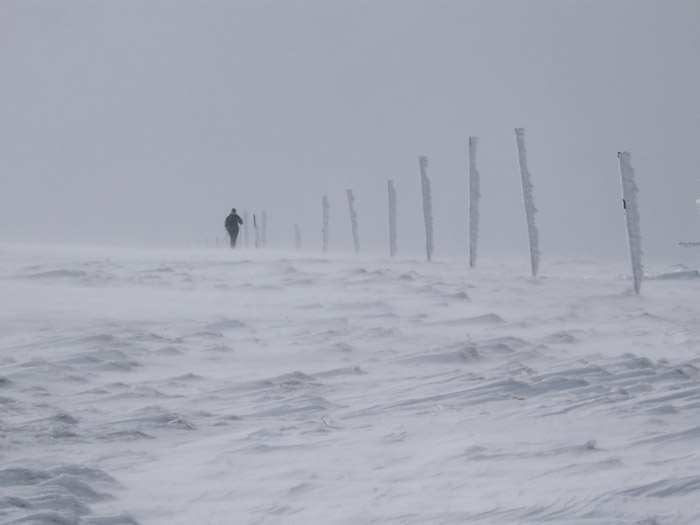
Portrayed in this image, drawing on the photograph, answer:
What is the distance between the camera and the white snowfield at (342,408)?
3.65 m

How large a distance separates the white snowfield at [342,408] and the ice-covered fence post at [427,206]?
6.30 meters

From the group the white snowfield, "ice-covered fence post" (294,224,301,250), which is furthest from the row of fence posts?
Result: "ice-covered fence post" (294,224,301,250)

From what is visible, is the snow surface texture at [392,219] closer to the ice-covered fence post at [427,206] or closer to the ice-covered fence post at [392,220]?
the ice-covered fence post at [392,220]

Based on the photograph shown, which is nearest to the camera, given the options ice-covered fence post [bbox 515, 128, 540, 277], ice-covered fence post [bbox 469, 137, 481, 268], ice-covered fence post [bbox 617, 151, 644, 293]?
ice-covered fence post [bbox 617, 151, 644, 293]

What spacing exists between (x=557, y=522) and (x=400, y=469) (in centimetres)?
101

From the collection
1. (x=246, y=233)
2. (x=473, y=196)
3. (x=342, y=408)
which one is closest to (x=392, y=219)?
(x=473, y=196)

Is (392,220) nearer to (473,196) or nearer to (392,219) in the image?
(392,219)

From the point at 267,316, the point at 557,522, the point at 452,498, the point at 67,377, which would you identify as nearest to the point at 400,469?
the point at 452,498

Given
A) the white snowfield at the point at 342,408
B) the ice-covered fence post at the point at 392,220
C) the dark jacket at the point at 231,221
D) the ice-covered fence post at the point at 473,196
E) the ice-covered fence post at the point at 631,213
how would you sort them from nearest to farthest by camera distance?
1. the white snowfield at the point at 342,408
2. the ice-covered fence post at the point at 631,213
3. the ice-covered fence post at the point at 473,196
4. the ice-covered fence post at the point at 392,220
5. the dark jacket at the point at 231,221

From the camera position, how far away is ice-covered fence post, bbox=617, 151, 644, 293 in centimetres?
1179

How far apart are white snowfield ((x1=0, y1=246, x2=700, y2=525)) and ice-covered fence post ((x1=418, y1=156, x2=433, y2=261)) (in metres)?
6.30

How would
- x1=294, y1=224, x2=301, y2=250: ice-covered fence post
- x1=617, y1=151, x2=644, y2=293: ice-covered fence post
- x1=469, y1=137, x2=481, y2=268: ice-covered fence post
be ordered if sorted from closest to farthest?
x1=617, y1=151, x2=644, y2=293: ice-covered fence post
x1=469, y1=137, x2=481, y2=268: ice-covered fence post
x1=294, y1=224, x2=301, y2=250: ice-covered fence post

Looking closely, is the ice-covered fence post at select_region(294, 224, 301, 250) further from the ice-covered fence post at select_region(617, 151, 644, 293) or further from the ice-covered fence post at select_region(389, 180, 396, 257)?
the ice-covered fence post at select_region(617, 151, 644, 293)

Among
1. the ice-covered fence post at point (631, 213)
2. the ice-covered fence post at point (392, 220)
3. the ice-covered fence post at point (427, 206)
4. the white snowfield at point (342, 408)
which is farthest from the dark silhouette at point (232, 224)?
the ice-covered fence post at point (631, 213)
